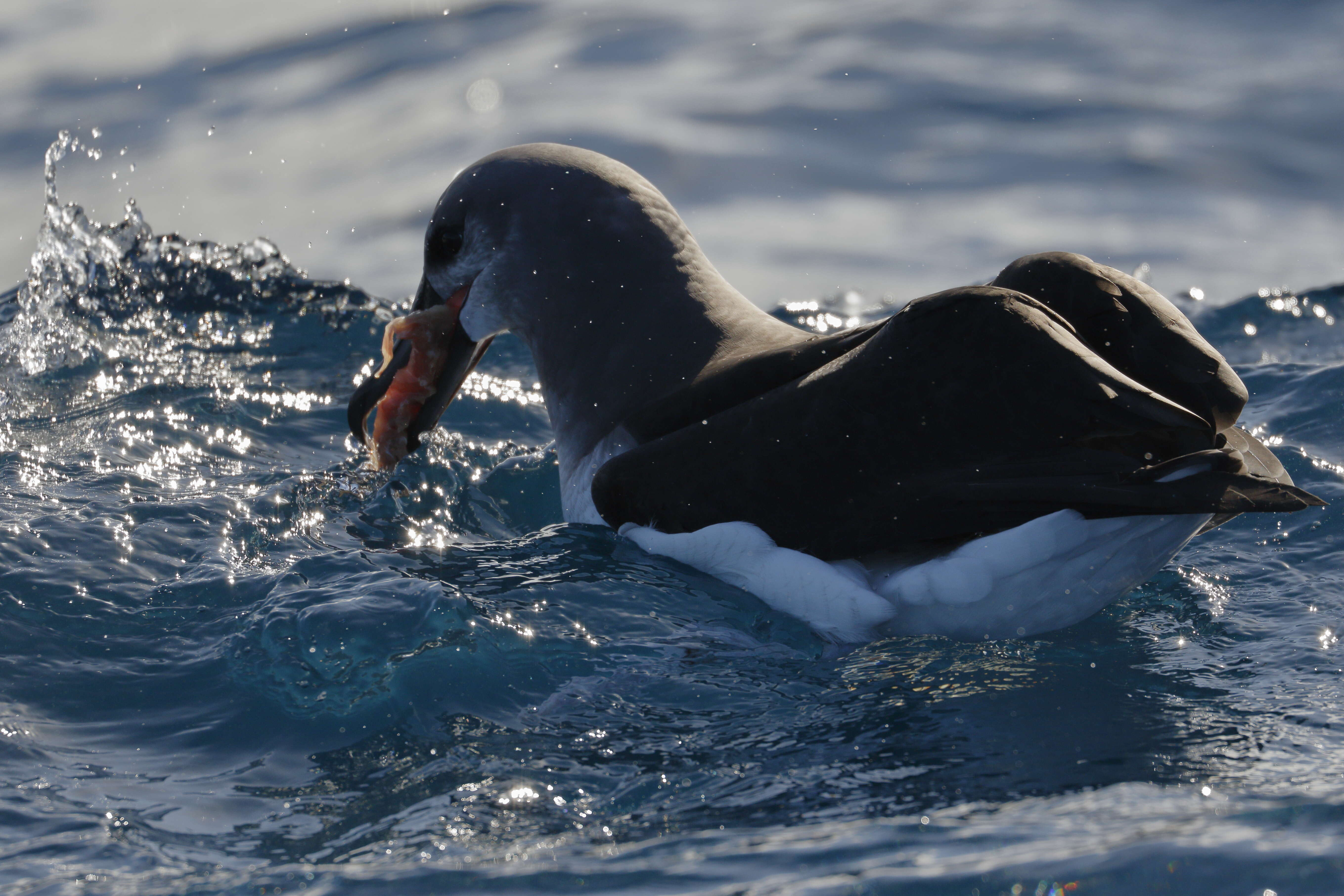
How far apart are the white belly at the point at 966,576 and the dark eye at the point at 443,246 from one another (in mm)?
2086

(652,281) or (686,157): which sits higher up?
(686,157)

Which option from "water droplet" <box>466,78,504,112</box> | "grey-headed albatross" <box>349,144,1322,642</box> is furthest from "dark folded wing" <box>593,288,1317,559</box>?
"water droplet" <box>466,78,504,112</box>

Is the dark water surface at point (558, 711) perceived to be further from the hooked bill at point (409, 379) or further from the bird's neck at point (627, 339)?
the bird's neck at point (627, 339)

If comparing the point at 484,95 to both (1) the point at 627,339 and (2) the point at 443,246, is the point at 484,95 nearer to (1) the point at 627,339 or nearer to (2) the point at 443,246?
(2) the point at 443,246

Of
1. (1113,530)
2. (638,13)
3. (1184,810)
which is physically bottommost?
(1184,810)

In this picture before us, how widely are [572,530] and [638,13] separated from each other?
31.9 ft

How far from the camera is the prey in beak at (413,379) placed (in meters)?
6.34

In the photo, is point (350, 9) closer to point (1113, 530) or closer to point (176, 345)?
→ point (176, 345)

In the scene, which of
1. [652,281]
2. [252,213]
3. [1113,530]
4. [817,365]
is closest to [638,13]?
[252,213]

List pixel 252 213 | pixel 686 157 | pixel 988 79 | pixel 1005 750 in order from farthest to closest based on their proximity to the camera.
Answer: pixel 988 79 < pixel 686 157 < pixel 252 213 < pixel 1005 750

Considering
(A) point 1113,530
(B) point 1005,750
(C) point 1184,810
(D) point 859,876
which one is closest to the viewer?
(D) point 859,876

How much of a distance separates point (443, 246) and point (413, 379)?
628 millimetres

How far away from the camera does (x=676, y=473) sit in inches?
189

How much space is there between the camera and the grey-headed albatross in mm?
4191
